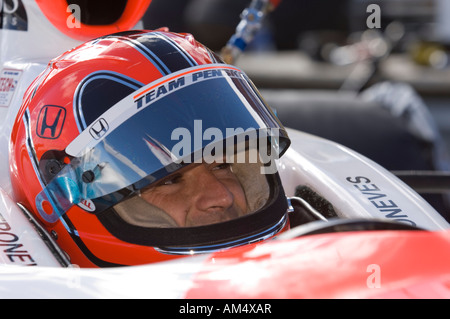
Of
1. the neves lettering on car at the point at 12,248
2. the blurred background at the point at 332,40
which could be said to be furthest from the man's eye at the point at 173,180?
the blurred background at the point at 332,40

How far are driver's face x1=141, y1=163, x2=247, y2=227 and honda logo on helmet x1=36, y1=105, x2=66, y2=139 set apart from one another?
18 cm

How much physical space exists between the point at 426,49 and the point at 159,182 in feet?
20.8

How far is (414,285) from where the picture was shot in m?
0.88

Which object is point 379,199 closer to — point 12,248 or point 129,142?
point 129,142

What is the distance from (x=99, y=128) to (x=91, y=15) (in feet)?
1.61

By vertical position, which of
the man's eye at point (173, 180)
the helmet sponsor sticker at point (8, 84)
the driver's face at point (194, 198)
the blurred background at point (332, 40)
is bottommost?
the blurred background at point (332, 40)

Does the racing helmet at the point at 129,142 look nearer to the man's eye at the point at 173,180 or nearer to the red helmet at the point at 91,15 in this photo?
the man's eye at the point at 173,180

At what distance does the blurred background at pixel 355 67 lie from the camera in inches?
111

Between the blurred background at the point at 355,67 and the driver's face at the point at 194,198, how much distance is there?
2.48ft

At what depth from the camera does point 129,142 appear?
1.21 m

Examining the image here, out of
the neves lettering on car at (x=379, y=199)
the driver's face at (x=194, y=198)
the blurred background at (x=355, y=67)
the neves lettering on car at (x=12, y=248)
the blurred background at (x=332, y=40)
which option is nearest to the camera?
the neves lettering on car at (x=12, y=248)

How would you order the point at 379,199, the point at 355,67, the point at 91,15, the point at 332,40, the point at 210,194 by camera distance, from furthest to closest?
the point at 332,40
the point at 355,67
the point at 91,15
the point at 379,199
the point at 210,194

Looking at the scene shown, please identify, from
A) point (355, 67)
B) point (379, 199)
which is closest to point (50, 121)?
point (379, 199)
